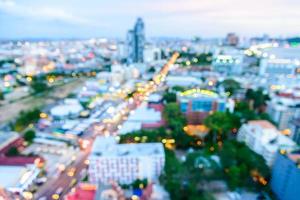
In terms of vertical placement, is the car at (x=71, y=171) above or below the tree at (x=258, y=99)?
below

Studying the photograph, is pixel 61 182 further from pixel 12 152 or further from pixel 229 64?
pixel 229 64

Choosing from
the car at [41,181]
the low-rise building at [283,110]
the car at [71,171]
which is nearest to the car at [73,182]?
the car at [71,171]

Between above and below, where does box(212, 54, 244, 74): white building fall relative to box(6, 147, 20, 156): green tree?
above

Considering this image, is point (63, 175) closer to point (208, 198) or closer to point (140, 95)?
point (208, 198)

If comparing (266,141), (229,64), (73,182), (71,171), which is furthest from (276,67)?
(73,182)

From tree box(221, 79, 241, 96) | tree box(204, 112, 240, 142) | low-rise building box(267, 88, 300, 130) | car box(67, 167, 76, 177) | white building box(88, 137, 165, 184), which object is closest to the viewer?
white building box(88, 137, 165, 184)

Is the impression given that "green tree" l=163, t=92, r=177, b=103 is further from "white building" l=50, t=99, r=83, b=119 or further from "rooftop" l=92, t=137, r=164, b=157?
"rooftop" l=92, t=137, r=164, b=157

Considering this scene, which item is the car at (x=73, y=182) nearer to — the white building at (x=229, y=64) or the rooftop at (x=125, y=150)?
the rooftop at (x=125, y=150)

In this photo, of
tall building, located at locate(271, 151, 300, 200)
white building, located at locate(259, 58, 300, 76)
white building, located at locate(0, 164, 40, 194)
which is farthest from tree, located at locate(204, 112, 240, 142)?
white building, located at locate(259, 58, 300, 76)
